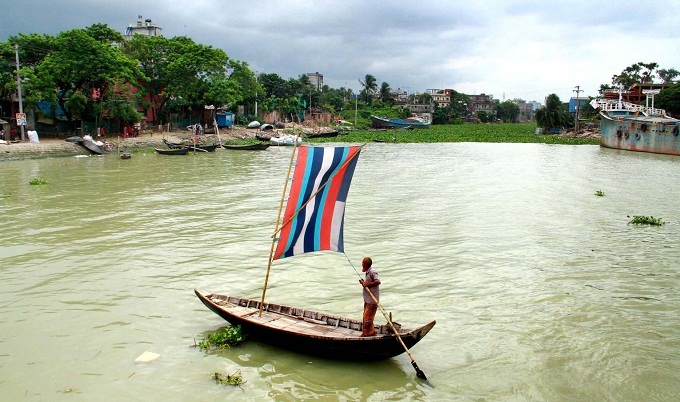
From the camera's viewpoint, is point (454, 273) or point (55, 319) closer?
point (55, 319)

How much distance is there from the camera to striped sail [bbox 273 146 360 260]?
6.97 metres

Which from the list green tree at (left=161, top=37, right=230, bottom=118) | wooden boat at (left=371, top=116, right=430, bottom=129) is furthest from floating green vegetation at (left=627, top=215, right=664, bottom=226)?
wooden boat at (left=371, top=116, right=430, bottom=129)

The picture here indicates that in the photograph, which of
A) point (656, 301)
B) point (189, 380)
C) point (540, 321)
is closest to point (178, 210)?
point (189, 380)

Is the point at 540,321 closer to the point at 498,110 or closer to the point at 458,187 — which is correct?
the point at 458,187

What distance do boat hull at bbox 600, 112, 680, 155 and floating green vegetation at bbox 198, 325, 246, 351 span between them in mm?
→ 47371

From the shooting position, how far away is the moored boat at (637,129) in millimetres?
44519

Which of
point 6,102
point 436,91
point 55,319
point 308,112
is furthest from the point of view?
point 436,91

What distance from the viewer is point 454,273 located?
36.5ft

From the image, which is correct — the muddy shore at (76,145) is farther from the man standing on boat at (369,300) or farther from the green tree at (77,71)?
the man standing on boat at (369,300)

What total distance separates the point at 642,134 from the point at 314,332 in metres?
50.8

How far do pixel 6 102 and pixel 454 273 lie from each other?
1686 inches

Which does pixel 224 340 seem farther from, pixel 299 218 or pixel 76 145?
pixel 76 145

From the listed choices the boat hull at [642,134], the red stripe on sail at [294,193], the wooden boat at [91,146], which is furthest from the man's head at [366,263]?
the boat hull at [642,134]

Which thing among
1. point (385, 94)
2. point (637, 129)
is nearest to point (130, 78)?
point (637, 129)
